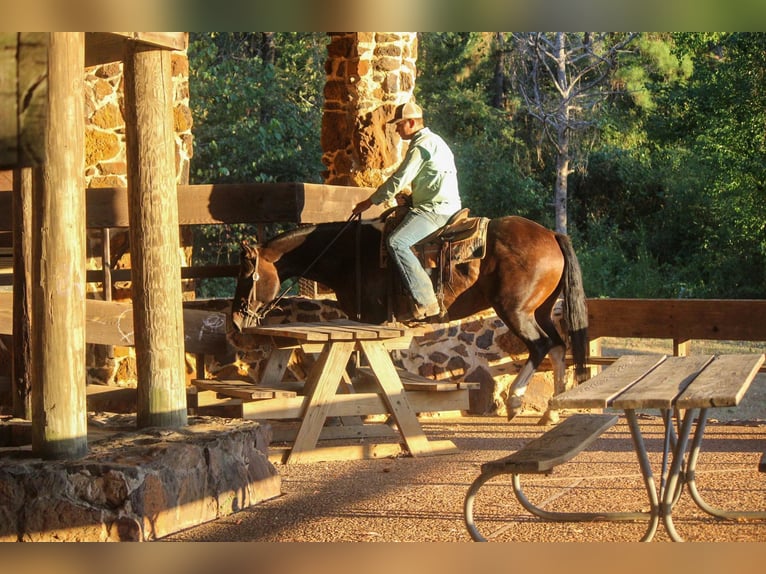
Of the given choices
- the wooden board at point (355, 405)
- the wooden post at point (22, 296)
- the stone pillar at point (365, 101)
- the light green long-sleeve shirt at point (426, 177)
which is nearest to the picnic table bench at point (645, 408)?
the wooden board at point (355, 405)

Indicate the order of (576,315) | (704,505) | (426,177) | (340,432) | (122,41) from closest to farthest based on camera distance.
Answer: (704,505), (122,41), (340,432), (426,177), (576,315)

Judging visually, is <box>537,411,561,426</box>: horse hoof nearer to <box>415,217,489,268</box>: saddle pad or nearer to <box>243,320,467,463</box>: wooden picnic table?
<box>415,217,489,268</box>: saddle pad

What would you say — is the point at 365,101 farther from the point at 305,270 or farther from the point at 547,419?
the point at 547,419

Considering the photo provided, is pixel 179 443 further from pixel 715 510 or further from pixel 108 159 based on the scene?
pixel 108 159

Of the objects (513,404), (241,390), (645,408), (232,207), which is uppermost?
(232,207)

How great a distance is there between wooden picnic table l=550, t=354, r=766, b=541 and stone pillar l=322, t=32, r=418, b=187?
476 cm

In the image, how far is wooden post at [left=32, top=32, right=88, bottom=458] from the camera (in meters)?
5.22

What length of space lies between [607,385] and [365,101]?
235 inches

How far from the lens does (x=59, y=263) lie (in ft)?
17.2

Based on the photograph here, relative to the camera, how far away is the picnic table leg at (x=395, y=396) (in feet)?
24.3

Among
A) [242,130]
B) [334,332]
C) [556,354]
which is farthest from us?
[242,130]

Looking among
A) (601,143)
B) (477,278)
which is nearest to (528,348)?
(477,278)

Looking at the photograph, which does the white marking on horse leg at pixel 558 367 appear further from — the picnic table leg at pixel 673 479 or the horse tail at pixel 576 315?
the picnic table leg at pixel 673 479

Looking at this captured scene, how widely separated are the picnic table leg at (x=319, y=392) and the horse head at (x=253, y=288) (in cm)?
150
